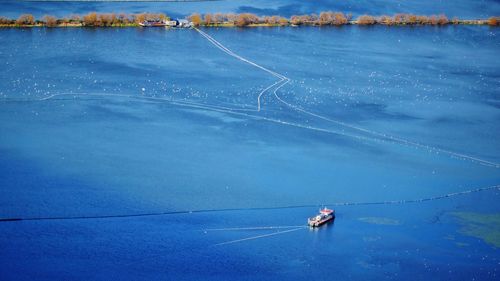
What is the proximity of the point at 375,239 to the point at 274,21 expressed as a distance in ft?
51.0

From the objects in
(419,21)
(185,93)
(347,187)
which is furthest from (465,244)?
(419,21)

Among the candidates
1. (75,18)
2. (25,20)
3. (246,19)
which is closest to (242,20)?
(246,19)

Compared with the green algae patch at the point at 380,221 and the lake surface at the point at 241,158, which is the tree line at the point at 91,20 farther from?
the green algae patch at the point at 380,221

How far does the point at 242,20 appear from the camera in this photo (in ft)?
83.9

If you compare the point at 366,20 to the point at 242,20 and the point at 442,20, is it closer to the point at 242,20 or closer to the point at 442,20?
the point at 442,20

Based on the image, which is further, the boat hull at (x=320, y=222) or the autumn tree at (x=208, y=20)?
the autumn tree at (x=208, y=20)

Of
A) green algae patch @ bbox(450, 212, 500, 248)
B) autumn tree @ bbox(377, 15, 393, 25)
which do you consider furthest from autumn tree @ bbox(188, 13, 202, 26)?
green algae patch @ bbox(450, 212, 500, 248)

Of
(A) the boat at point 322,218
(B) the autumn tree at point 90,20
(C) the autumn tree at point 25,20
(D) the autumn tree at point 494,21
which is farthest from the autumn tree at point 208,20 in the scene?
(A) the boat at point 322,218

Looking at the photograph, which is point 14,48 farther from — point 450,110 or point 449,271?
point 449,271

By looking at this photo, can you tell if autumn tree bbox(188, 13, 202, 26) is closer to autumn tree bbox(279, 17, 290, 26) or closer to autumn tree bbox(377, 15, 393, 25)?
autumn tree bbox(279, 17, 290, 26)

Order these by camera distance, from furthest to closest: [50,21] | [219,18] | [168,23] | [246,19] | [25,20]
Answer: [219,18] → [246,19] → [168,23] → [50,21] → [25,20]

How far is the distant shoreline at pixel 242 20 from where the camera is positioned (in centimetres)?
2452

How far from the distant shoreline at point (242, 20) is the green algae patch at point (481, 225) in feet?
47.6

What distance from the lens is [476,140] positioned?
15.8 meters
